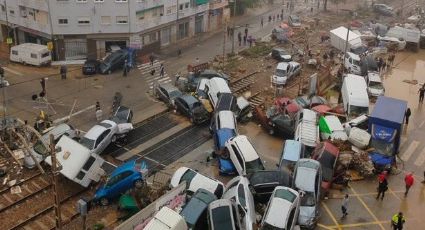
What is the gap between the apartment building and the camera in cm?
4231

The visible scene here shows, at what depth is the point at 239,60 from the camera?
4512cm

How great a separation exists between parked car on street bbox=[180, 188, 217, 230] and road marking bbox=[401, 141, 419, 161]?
13.4 meters

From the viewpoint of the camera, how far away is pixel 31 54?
136 ft

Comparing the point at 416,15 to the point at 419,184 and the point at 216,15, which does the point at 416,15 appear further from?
the point at 419,184

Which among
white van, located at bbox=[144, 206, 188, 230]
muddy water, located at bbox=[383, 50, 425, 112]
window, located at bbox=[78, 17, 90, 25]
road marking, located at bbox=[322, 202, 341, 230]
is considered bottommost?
muddy water, located at bbox=[383, 50, 425, 112]

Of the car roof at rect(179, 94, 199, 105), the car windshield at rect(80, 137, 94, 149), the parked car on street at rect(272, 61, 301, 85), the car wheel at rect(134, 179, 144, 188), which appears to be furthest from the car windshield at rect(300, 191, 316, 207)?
the parked car on street at rect(272, 61, 301, 85)

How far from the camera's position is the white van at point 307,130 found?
88.2 ft

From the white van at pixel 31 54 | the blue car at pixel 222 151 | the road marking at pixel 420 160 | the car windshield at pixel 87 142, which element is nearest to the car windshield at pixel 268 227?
the blue car at pixel 222 151

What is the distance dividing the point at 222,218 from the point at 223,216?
0.32ft

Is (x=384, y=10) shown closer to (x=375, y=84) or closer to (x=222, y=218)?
(x=375, y=84)

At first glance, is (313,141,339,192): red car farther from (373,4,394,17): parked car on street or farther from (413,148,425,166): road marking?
(373,4,394,17): parked car on street

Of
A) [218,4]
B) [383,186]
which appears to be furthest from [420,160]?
[218,4]

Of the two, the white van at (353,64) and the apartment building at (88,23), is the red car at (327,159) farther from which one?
the apartment building at (88,23)

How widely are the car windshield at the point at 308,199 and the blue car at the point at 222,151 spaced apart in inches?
188
